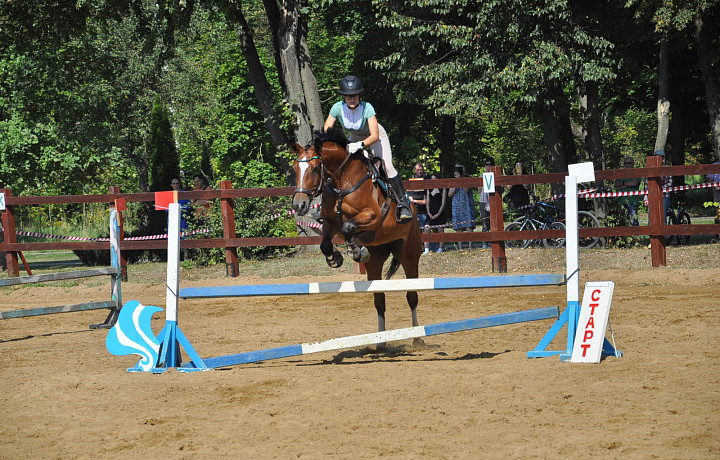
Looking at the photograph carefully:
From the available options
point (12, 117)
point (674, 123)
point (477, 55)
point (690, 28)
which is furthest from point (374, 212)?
point (674, 123)

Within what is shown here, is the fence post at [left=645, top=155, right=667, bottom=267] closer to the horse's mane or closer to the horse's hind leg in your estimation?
the horse's hind leg

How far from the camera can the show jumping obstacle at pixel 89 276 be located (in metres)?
9.62

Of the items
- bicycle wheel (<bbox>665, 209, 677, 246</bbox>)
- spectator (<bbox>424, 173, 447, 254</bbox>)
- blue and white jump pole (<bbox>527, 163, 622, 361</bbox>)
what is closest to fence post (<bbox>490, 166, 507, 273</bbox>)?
spectator (<bbox>424, 173, 447, 254</bbox>)

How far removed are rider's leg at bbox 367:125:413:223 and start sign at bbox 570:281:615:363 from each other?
2.08 m

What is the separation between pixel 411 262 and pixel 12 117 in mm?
19143

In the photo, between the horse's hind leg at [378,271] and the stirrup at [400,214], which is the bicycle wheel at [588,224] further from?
the stirrup at [400,214]

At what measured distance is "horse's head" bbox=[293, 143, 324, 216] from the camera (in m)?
7.07

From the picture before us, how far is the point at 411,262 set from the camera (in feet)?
28.2

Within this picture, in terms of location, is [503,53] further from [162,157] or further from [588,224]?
[162,157]

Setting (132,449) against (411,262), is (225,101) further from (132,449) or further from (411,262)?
(132,449)

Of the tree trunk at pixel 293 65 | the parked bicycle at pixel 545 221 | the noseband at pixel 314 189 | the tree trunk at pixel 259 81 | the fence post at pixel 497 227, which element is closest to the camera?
the noseband at pixel 314 189

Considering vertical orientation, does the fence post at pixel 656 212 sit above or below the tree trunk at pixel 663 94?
below

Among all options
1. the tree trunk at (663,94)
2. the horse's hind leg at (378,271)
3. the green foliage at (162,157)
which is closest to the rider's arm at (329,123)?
the horse's hind leg at (378,271)

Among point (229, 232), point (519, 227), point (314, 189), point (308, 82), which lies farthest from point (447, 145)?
point (314, 189)
